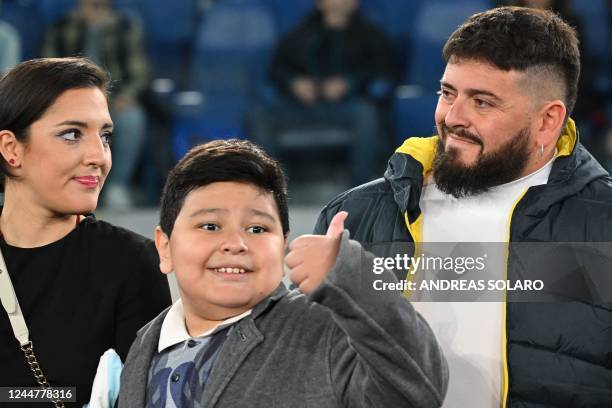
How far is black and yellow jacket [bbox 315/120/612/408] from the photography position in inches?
83.7

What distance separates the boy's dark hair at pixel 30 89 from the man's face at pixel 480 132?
779 millimetres

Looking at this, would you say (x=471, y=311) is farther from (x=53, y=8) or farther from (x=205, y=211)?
(x=53, y=8)

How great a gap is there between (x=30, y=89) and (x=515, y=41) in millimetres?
1021

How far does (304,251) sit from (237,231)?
0.73 feet

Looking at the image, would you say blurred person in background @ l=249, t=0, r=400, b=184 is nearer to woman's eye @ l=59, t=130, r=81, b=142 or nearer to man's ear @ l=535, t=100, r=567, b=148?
man's ear @ l=535, t=100, r=567, b=148

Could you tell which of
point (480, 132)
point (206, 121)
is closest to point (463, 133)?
point (480, 132)

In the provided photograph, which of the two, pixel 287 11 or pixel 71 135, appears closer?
pixel 71 135

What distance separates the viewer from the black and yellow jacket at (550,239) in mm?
2127

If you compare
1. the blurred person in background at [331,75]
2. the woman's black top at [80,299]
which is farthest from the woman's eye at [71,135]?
the blurred person in background at [331,75]

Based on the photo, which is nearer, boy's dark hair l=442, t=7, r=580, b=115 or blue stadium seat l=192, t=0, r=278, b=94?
boy's dark hair l=442, t=7, r=580, b=115

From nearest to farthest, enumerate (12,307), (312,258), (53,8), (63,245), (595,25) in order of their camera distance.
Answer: (312,258) < (12,307) < (63,245) < (595,25) < (53,8)

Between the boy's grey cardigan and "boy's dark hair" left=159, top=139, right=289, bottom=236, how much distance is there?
7.0 inches

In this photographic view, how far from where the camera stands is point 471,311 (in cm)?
226

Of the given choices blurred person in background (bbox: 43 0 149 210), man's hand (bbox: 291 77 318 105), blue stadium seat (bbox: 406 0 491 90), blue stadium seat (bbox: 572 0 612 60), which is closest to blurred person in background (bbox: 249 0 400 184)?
man's hand (bbox: 291 77 318 105)
